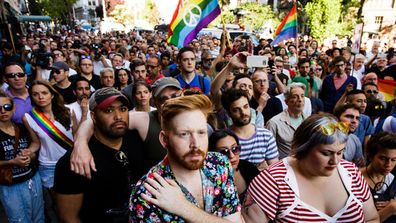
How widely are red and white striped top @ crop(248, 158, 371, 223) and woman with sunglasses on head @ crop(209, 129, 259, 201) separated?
59 centimetres

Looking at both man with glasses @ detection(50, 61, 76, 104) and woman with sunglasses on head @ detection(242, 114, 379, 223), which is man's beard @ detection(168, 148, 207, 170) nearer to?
woman with sunglasses on head @ detection(242, 114, 379, 223)

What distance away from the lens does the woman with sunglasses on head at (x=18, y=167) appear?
2.91 metres

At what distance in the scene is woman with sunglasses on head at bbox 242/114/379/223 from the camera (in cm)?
178

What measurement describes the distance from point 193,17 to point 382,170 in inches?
150

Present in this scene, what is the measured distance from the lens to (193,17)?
523 centimetres

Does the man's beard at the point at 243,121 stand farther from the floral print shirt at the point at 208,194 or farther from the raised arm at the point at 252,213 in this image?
the floral print shirt at the point at 208,194

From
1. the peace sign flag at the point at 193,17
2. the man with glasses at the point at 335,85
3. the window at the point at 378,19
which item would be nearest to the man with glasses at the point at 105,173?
the peace sign flag at the point at 193,17

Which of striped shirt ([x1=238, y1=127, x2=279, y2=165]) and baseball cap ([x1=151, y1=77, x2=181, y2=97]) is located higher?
baseball cap ([x1=151, y1=77, x2=181, y2=97])

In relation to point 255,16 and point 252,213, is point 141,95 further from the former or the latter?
point 255,16

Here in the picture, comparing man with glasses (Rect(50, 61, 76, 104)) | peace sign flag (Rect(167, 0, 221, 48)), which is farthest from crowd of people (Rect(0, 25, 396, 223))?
peace sign flag (Rect(167, 0, 221, 48))

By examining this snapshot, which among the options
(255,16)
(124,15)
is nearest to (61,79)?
(255,16)

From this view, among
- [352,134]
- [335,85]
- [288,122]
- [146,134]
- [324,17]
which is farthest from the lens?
[324,17]

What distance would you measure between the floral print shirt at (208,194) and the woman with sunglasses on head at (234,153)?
0.85 m

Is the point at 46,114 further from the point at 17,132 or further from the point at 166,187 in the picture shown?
the point at 166,187
